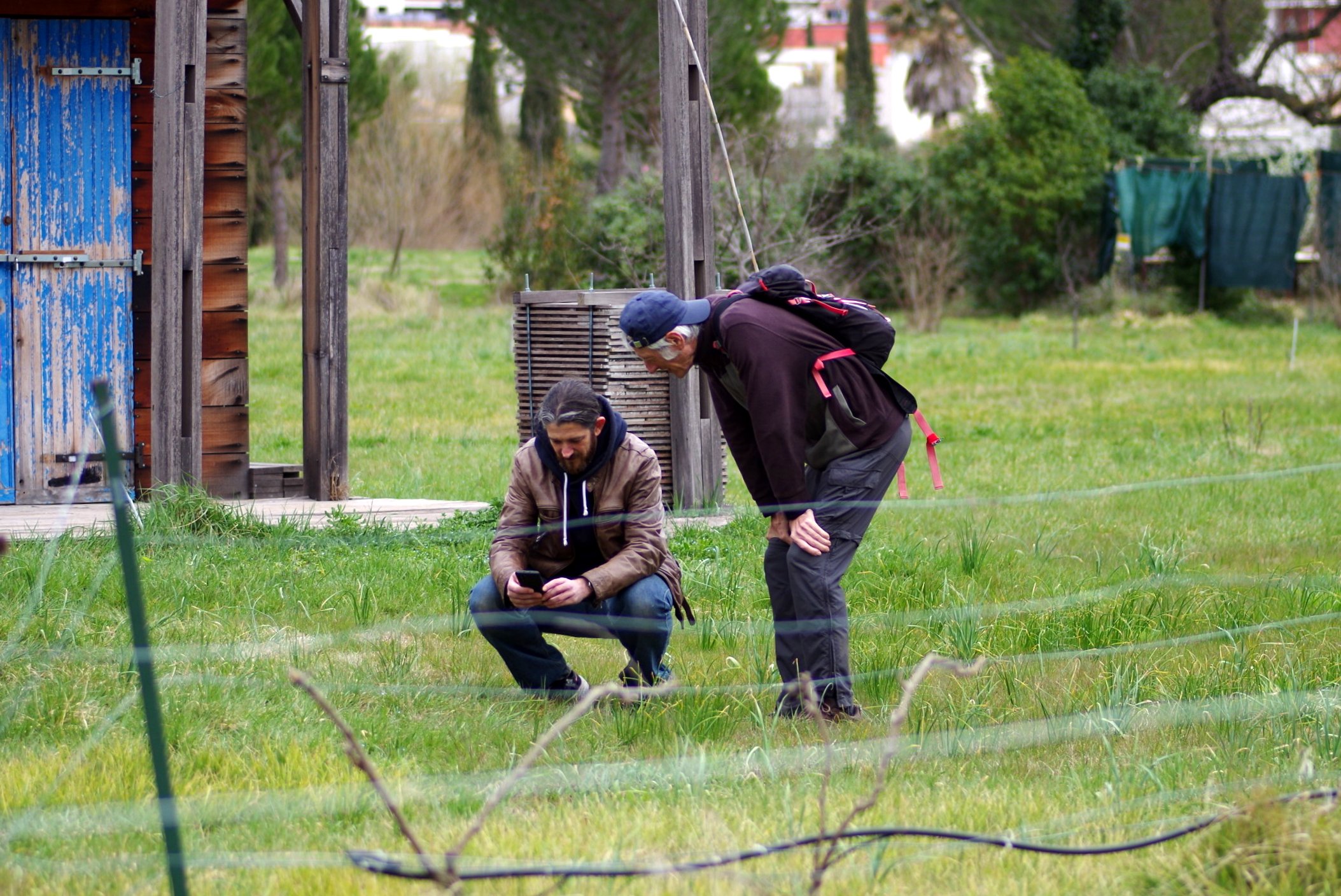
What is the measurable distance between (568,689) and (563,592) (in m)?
0.49

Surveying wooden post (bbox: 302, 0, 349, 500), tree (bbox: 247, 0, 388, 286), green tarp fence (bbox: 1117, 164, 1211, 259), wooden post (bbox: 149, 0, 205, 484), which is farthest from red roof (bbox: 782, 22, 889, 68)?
wooden post (bbox: 149, 0, 205, 484)

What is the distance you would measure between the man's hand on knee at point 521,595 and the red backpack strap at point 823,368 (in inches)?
41.7

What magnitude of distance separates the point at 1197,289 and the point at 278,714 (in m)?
23.0

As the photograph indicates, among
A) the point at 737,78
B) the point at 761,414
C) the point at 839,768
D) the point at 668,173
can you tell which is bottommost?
the point at 839,768

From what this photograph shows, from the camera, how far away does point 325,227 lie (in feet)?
25.0

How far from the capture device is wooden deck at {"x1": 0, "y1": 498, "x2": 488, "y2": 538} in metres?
6.76

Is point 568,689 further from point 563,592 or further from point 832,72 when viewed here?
point 832,72

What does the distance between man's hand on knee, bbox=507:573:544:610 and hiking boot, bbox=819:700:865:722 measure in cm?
94

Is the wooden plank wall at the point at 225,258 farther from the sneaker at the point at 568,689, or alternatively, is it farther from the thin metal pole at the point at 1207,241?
the thin metal pole at the point at 1207,241

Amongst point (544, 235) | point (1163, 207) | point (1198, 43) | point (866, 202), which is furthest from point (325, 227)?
point (1198, 43)

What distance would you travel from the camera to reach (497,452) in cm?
1051

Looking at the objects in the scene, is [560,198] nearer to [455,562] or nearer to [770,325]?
[455,562]

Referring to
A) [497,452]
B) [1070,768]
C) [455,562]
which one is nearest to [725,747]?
[1070,768]

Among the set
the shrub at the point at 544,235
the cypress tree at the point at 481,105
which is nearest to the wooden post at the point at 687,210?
the shrub at the point at 544,235
